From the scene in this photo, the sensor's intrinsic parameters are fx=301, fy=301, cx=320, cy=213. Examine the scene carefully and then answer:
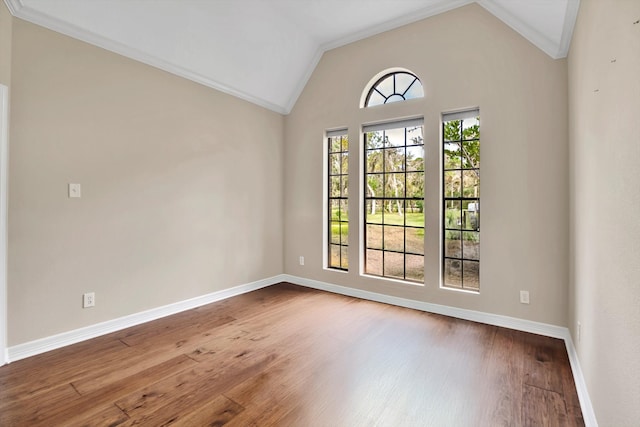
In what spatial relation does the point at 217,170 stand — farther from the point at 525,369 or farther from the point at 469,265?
the point at 525,369

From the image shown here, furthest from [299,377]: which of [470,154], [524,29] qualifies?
[524,29]

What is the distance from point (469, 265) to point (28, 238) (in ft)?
13.5

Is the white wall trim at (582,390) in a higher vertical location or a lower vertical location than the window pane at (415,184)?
lower

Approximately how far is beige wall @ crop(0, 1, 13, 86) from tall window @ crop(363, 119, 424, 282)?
343 centimetres

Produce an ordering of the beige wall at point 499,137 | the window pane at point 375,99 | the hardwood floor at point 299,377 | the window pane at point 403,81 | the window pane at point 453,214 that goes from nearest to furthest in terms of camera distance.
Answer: the hardwood floor at point 299,377 → the beige wall at point 499,137 → the window pane at point 453,214 → the window pane at point 403,81 → the window pane at point 375,99

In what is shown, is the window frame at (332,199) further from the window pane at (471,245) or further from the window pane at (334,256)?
the window pane at (471,245)

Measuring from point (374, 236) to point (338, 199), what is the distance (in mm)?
768

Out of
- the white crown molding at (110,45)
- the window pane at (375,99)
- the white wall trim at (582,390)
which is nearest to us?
the white wall trim at (582,390)

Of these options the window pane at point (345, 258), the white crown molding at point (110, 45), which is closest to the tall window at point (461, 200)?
the window pane at point (345, 258)

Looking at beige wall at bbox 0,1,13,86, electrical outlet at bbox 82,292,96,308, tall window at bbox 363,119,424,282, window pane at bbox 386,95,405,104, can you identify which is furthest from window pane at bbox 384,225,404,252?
Result: beige wall at bbox 0,1,13,86

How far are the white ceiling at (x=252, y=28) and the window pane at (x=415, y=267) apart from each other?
7.85 ft

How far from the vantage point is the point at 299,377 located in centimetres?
216

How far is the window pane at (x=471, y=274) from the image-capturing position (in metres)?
3.25

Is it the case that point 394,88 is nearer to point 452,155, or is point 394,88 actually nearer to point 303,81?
point 452,155
